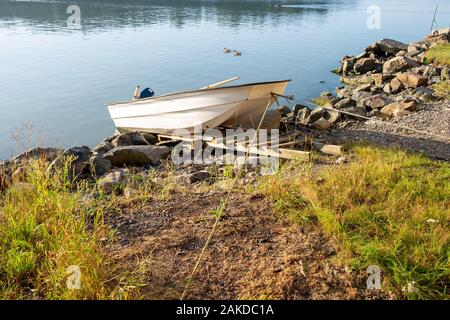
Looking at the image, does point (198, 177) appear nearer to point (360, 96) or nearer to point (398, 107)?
point (398, 107)

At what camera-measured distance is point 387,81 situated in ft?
66.4

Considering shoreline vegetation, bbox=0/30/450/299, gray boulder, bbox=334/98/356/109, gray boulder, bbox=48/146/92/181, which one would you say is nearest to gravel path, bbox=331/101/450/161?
shoreline vegetation, bbox=0/30/450/299

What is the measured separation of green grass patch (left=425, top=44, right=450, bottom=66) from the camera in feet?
71.5

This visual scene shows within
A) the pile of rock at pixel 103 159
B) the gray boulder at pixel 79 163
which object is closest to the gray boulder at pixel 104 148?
the pile of rock at pixel 103 159

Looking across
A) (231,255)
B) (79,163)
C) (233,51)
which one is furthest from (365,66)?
(231,255)

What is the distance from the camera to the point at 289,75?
26.5 meters

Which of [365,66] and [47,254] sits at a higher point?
[365,66]

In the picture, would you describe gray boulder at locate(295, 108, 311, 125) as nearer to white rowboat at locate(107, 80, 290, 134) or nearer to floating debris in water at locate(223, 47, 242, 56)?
white rowboat at locate(107, 80, 290, 134)

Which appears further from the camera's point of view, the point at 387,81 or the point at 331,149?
the point at 387,81

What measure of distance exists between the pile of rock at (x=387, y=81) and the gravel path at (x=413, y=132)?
0.65 metres

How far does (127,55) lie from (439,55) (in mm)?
22195

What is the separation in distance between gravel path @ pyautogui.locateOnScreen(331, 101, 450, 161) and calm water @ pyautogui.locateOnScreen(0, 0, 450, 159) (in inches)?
292

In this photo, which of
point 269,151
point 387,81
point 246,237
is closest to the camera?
point 246,237

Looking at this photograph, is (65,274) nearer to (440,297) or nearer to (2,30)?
(440,297)
